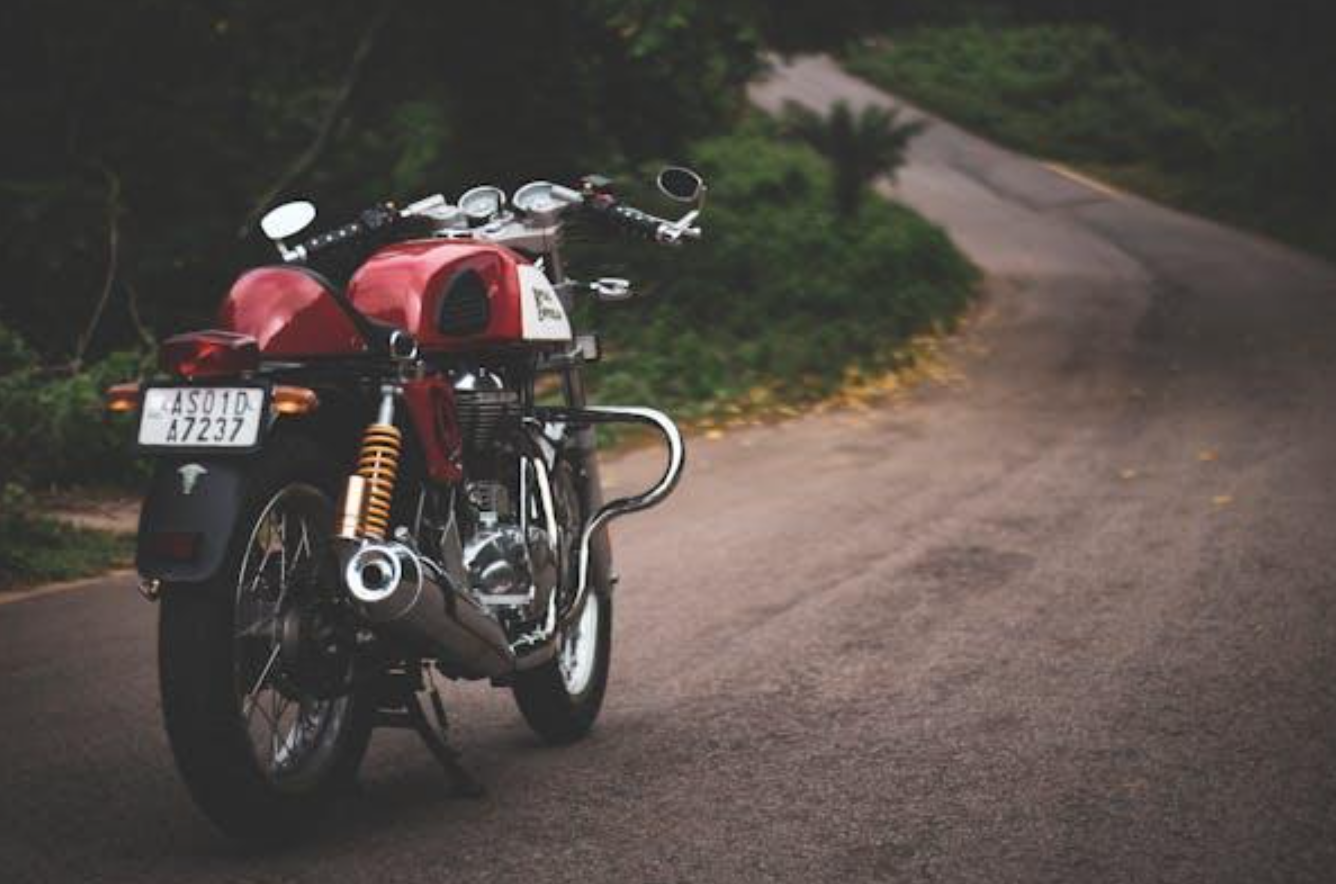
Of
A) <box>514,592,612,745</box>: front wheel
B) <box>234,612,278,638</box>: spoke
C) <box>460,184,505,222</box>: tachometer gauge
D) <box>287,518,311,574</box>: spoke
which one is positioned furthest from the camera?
<box>460,184,505,222</box>: tachometer gauge

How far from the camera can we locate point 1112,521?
27.0ft

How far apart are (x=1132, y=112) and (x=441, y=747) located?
31253 mm

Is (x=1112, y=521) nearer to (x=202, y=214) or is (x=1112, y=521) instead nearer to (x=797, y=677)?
(x=797, y=677)

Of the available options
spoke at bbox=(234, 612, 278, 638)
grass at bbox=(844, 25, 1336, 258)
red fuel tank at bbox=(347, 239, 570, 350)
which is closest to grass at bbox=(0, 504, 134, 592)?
red fuel tank at bbox=(347, 239, 570, 350)

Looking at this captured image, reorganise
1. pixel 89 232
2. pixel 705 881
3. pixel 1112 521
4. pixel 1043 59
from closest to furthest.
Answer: pixel 705 881 → pixel 1112 521 → pixel 89 232 → pixel 1043 59

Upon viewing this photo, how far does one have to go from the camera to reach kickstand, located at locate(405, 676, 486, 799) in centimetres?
395

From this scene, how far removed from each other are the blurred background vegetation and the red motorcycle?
4737mm

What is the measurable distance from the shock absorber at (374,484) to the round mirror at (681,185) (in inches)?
53.0

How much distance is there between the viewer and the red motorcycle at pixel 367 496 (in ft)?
11.0

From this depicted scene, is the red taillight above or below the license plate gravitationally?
above

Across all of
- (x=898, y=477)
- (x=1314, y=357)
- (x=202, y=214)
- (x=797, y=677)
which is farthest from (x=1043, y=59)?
(x=797, y=677)

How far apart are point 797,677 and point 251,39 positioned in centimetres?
1096

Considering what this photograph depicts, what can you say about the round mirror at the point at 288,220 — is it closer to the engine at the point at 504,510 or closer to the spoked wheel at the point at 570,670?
the engine at the point at 504,510

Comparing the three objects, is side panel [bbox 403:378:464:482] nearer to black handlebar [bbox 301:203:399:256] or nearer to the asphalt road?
black handlebar [bbox 301:203:399:256]
